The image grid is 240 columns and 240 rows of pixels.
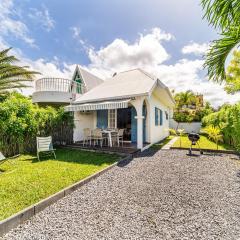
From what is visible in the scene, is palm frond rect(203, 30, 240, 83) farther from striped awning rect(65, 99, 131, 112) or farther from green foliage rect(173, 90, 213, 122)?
green foliage rect(173, 90, 213, 122)

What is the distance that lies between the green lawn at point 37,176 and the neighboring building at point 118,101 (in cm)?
559

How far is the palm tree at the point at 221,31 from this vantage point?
332cm

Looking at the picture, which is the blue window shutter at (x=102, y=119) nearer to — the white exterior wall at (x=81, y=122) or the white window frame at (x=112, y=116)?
the white window frame at (x=112, y=116)

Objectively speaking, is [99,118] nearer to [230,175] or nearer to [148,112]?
[148,112]

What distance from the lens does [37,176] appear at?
962 centimetres

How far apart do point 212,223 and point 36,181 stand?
8086mm

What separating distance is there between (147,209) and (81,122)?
16.6 metres

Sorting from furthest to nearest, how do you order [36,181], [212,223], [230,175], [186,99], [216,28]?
1. [186,99]
2. [230,175]
3. [36,181]
4. [212,223]
5. [216,28]

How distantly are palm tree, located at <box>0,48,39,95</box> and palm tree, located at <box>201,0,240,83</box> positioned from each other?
23774 mm

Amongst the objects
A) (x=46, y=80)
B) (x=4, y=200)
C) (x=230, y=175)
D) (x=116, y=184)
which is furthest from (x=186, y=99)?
(x=4, y=200)

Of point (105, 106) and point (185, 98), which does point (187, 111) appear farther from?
point (105, 106)

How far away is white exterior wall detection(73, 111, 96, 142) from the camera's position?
2095 centimetres

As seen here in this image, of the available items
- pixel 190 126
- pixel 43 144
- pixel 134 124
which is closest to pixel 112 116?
pixel 134 124

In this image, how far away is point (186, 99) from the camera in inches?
2061
